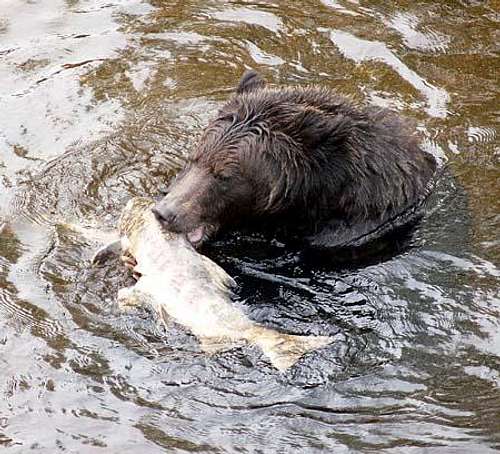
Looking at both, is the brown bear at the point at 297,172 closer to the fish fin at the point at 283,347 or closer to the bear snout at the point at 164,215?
the bear snout at the point at 164,215

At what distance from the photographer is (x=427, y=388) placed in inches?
260

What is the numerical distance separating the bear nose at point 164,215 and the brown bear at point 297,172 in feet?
0.47

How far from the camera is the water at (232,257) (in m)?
6.33

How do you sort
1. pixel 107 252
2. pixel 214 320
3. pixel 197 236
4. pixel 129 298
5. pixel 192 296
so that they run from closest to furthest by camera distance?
1. pixel 214 320
2. pixel 192 296
3. pixel 129 298
4. pixel 107 252
5. pixel 197 236

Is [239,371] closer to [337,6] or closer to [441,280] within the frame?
[441,280]

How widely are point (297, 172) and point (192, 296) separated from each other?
5.44 feet

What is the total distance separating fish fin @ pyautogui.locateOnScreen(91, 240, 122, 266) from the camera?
296 inches

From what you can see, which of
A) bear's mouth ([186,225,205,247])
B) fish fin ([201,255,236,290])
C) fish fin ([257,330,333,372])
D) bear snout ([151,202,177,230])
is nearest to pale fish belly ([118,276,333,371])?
fish fin ([257,330,333,372])

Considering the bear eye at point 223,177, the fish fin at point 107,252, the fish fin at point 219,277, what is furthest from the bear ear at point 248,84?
the fish fin at point 219,277

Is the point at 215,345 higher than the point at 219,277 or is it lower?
lower

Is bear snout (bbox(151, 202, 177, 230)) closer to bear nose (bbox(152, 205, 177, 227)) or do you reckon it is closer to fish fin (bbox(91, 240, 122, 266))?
bear nose (bbox(152, 205, 177, 227))

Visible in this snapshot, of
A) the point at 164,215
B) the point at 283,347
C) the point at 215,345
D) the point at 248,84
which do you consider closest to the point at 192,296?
the point at 215,345

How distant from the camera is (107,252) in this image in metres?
7.55

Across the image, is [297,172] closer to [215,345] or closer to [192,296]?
[192,296]
